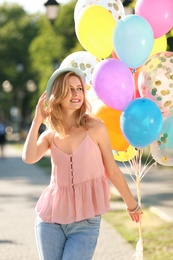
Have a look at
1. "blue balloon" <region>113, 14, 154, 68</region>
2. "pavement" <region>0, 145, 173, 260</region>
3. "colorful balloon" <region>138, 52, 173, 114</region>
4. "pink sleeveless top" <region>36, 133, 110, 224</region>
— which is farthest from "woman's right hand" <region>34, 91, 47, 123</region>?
"pavement" <region>0, 145, 173, 260</region>

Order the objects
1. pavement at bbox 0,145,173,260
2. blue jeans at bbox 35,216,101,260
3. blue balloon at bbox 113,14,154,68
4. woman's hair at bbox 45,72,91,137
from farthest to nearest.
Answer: pavement at bbox 0,145,173,260
blue balloon at bbox 113,14,154,68
woman's hair at bbox 45,72,91,137
blue jeans at bbox 35,216,101,260

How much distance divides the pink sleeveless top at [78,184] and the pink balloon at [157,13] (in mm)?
1638

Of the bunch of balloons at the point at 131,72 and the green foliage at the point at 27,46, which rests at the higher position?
the bunch of balloons at the point at 131,72

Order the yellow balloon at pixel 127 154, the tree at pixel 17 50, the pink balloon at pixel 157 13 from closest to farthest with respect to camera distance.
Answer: the pink balloon at pixel 157 13, the yellow balloon at pixel 127 154, the tree at pixel 17 50

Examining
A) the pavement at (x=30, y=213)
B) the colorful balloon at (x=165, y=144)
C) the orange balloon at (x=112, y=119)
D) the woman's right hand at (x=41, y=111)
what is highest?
the woman's right hand at (x=41, y=111)

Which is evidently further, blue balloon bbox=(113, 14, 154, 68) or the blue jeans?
blue balloon bbox=(113, 14, 154, 68)

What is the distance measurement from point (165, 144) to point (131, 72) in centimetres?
66

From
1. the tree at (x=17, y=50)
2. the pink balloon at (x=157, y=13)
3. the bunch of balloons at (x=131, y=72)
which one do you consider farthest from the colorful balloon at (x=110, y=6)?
the tree at (x=17, y=50)

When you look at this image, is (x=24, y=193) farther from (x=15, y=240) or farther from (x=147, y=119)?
(x=147, y=119)

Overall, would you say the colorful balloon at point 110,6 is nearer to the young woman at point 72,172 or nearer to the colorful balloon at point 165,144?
the colorful balloon at point 165,144

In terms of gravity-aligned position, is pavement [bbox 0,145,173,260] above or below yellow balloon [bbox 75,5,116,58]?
below

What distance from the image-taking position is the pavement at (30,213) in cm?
747

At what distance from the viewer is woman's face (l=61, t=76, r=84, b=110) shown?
444 centimetres

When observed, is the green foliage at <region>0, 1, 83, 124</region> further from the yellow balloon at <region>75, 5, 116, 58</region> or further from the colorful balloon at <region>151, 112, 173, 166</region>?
the colorful balloon at <region>151, 112, 173, 166</region>
